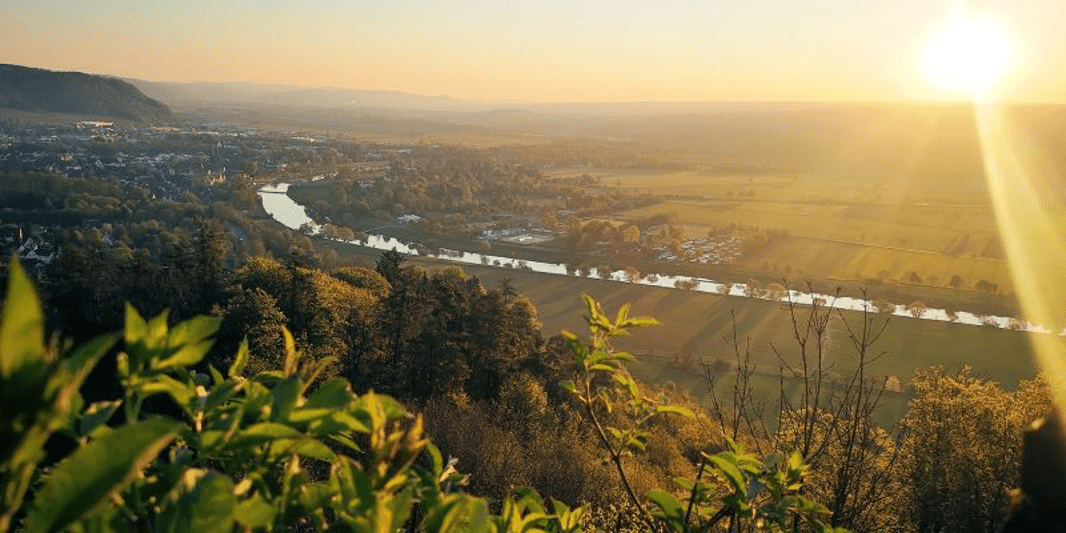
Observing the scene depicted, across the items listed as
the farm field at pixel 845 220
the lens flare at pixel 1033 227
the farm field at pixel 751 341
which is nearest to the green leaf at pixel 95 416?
the lens flare at pixel 1033 227

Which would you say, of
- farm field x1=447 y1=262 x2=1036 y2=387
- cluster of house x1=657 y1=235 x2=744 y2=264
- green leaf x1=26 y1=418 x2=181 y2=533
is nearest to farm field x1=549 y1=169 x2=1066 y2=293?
cluster of house x1=657 y1=235 x2=744 y2=264

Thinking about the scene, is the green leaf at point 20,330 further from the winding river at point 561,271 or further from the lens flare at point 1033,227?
the winding river at point 561,271

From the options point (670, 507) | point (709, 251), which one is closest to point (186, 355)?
point (670, 507)

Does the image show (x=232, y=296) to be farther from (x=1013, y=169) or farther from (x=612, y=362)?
(x=1013, y=169)

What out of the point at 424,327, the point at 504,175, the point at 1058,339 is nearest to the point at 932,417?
the point at 424,327

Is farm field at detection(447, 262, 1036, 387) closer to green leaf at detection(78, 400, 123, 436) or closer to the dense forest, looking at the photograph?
the dense forest
